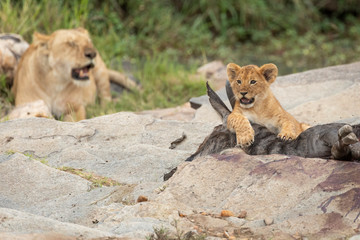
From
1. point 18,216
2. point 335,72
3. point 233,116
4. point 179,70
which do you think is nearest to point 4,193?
point 18,216

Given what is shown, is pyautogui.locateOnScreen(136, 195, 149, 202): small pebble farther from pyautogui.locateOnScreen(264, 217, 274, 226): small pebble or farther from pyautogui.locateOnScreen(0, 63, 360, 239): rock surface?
pyautogui.locateOnScreen(264, 217, 274, 226): small pebble

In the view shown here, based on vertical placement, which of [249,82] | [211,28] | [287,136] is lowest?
[211,28]

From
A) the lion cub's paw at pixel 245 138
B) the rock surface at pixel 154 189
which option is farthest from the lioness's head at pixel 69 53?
the lion cub's paw at pixel 245 138

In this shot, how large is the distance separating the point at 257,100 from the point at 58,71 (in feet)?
11.5

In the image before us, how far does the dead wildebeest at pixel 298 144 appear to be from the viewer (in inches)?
144

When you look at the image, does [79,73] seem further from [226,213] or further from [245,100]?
[226,213]

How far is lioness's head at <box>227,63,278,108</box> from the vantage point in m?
4.23

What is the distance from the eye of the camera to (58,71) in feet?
23.9

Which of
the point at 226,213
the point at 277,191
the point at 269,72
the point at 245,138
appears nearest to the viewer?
the point at 226,213

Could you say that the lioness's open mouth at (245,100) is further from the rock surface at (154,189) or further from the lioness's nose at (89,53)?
the lioness's nose at (89,53)

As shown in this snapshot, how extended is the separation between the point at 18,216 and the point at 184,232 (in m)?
0.84

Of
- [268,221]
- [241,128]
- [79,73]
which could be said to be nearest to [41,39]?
[79,73]

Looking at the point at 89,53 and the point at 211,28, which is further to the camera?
the point at 211,28

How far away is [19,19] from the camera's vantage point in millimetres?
9109
